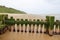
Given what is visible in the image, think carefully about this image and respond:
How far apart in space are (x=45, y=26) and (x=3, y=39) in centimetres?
223

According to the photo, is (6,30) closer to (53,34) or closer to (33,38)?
(33,38)

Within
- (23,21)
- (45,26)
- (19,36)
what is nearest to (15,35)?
(19,36)

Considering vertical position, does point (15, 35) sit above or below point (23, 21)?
below

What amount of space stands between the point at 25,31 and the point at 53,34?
4.58 feet

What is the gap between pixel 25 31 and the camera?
32.3 ft

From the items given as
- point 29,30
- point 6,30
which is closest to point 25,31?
point 29,30

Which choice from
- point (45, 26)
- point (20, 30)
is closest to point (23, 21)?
point (20, 30)

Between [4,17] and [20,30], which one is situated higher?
[4,17]

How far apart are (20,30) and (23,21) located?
1.63ft

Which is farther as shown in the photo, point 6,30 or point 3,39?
point 6,30

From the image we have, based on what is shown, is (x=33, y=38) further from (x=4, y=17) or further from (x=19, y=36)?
(x=4, y=17)

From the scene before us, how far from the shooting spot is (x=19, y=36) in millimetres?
9727

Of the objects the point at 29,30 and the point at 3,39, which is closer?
the point at 3,39

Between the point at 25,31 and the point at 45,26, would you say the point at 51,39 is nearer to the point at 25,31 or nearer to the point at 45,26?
the point at 45,26
